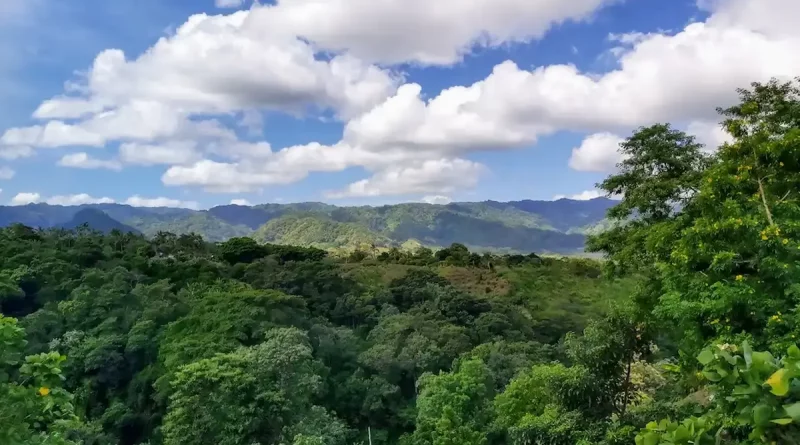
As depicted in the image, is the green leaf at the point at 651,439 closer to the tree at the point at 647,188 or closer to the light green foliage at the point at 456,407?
the tree at the point at 647,188

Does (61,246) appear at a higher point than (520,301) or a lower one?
higher

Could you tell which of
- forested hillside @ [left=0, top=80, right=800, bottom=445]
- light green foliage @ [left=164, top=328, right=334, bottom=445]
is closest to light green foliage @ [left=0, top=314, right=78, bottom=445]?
forested hillside @ [left=0, top=80, right=800, bottom=445]

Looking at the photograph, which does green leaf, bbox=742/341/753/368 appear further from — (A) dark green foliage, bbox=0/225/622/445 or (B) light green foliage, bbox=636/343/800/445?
(A) dark green foliage, bbox=0/225/622/445

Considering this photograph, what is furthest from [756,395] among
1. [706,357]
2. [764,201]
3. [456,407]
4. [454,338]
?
[454,338]

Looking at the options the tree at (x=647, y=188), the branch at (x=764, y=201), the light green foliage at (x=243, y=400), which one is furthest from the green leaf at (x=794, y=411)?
the light green foliage at (x=243, y=400)

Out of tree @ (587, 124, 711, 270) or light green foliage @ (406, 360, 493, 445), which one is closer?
tree @ (587, 124, 711, 270)

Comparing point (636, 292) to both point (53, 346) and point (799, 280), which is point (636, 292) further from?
point (53, 346)

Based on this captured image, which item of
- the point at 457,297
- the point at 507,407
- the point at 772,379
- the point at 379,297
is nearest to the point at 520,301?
the point at 457,297

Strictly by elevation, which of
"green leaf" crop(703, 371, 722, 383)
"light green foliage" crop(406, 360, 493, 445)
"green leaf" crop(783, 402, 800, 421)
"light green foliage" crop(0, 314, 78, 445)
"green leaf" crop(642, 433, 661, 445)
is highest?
"green leaf" crop(703, 371, 722, 383)
